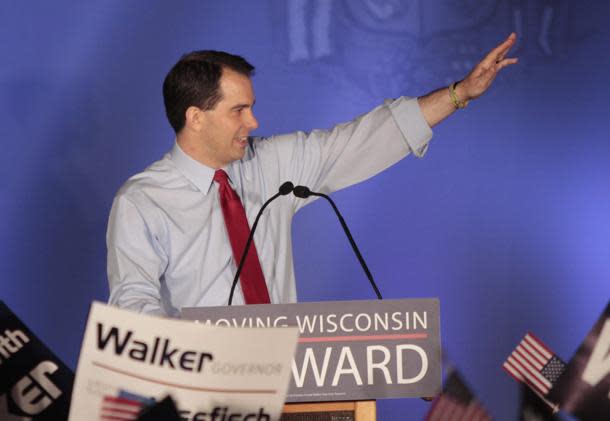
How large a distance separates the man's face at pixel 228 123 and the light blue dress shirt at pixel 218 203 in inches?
2.0

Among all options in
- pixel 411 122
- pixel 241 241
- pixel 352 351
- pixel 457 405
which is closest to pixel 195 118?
pixel 241 241

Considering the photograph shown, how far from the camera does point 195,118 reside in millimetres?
2404

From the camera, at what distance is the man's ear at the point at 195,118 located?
7.87 ft

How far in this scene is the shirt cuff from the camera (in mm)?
2340

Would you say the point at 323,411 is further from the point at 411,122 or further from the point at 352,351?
the point at 411,122

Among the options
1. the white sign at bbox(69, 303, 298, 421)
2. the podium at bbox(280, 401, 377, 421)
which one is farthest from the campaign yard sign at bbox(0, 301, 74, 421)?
the podium at bbox(280, 401, 377, 421)

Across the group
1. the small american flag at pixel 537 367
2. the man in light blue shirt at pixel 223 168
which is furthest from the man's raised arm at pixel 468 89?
the small american flag at pixel 537 367

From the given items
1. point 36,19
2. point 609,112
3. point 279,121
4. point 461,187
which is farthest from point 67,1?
point 609,112

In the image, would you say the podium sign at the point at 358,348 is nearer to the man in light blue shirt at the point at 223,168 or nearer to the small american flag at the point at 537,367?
the small american flag at the point at 537,367

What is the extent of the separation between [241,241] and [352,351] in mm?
730

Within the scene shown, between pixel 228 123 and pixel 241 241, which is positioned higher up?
pixel 228 123

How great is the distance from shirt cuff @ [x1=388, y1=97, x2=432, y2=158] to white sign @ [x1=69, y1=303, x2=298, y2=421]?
1.33 meters

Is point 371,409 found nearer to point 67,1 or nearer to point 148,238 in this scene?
point 148,238

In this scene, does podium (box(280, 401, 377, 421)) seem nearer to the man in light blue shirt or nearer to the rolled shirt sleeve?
the rolled shirt sleeve
